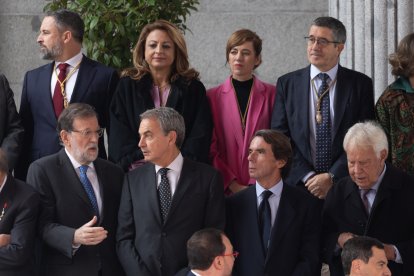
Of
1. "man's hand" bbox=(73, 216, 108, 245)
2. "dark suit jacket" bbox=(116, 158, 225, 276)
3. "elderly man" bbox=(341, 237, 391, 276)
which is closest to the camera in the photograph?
"elderly man" bbox=(341, 237, 391, 276)

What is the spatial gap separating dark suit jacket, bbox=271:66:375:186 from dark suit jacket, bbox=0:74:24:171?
57.3 inches

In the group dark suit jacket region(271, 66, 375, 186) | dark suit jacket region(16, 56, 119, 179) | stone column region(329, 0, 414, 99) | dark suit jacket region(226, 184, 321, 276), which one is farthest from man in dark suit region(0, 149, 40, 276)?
stone column region(329, 0, 414, 99)

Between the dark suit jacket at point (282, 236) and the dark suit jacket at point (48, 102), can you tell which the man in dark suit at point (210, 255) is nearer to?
the dark suit jacket at point (282, 236)

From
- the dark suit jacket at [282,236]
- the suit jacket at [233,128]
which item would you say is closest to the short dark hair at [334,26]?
the suit jacket at [233,128]

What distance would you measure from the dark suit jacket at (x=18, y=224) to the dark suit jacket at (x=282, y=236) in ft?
3.47

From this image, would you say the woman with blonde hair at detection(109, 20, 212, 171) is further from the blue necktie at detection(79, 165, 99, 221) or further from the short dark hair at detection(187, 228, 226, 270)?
the short dark hair at detection(187, 228, 226, 270)

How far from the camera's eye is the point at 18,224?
6.66 meters

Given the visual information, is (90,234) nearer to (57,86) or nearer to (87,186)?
(87,186)

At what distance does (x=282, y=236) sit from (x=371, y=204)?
51 cm

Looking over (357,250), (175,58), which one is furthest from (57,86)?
(357,250)

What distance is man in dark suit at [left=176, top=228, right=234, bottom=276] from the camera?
6.15 metres

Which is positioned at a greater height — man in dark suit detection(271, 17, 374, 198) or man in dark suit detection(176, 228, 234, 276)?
man in dark suit detection(271, 17, 374, 198)

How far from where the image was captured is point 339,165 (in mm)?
7047

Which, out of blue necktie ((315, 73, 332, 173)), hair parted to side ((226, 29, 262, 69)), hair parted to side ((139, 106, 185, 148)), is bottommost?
blue necktie ((315, 73, 332, 173))
